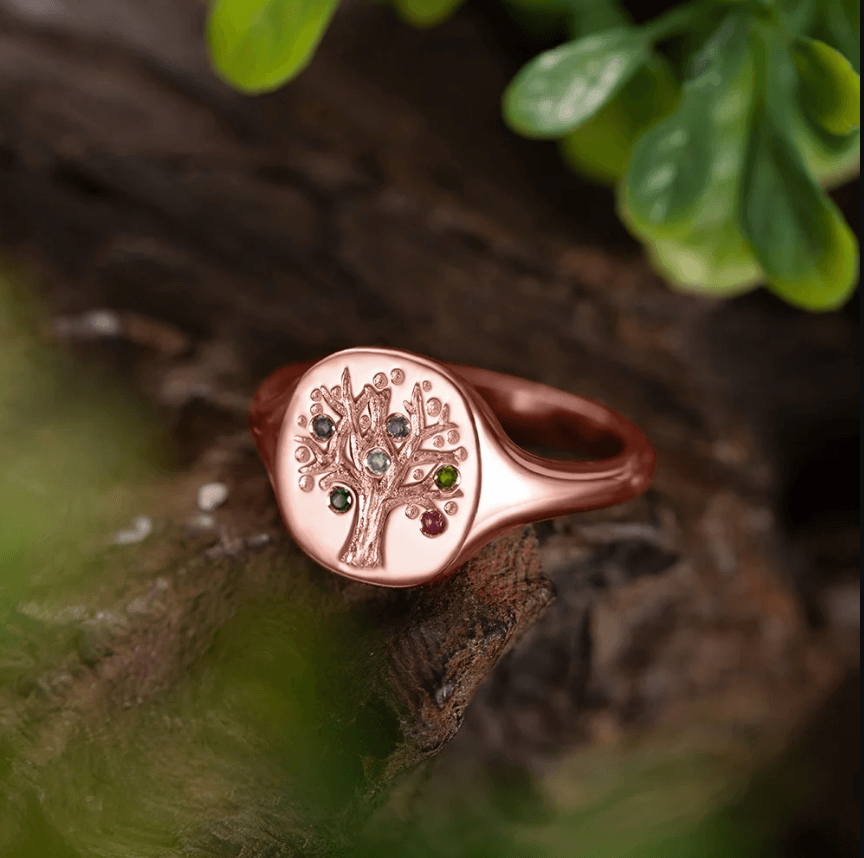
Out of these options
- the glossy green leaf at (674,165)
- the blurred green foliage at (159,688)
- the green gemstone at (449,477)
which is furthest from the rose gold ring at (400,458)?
the glossy green leaf at (674,165)

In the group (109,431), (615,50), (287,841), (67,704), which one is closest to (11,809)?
(67,704)

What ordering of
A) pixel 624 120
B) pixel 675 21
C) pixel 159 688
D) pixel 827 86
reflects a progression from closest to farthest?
pixel 159 688, pixel 827 86, pixel 675 21, pixel 624 120

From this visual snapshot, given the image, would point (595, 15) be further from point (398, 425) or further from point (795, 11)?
point (398, 425)

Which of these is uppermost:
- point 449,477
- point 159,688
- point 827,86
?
point 827,86

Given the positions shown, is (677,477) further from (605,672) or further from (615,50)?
(615,50)

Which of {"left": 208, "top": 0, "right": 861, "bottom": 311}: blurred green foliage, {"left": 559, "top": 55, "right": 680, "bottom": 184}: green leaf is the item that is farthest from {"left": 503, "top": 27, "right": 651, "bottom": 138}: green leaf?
{"left": 559, "top": 55, "right": 680, "bottom": 184}: green leaf

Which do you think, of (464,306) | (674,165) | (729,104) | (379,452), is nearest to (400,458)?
(379,452)

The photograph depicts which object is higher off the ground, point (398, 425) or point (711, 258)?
point (711, 258)
